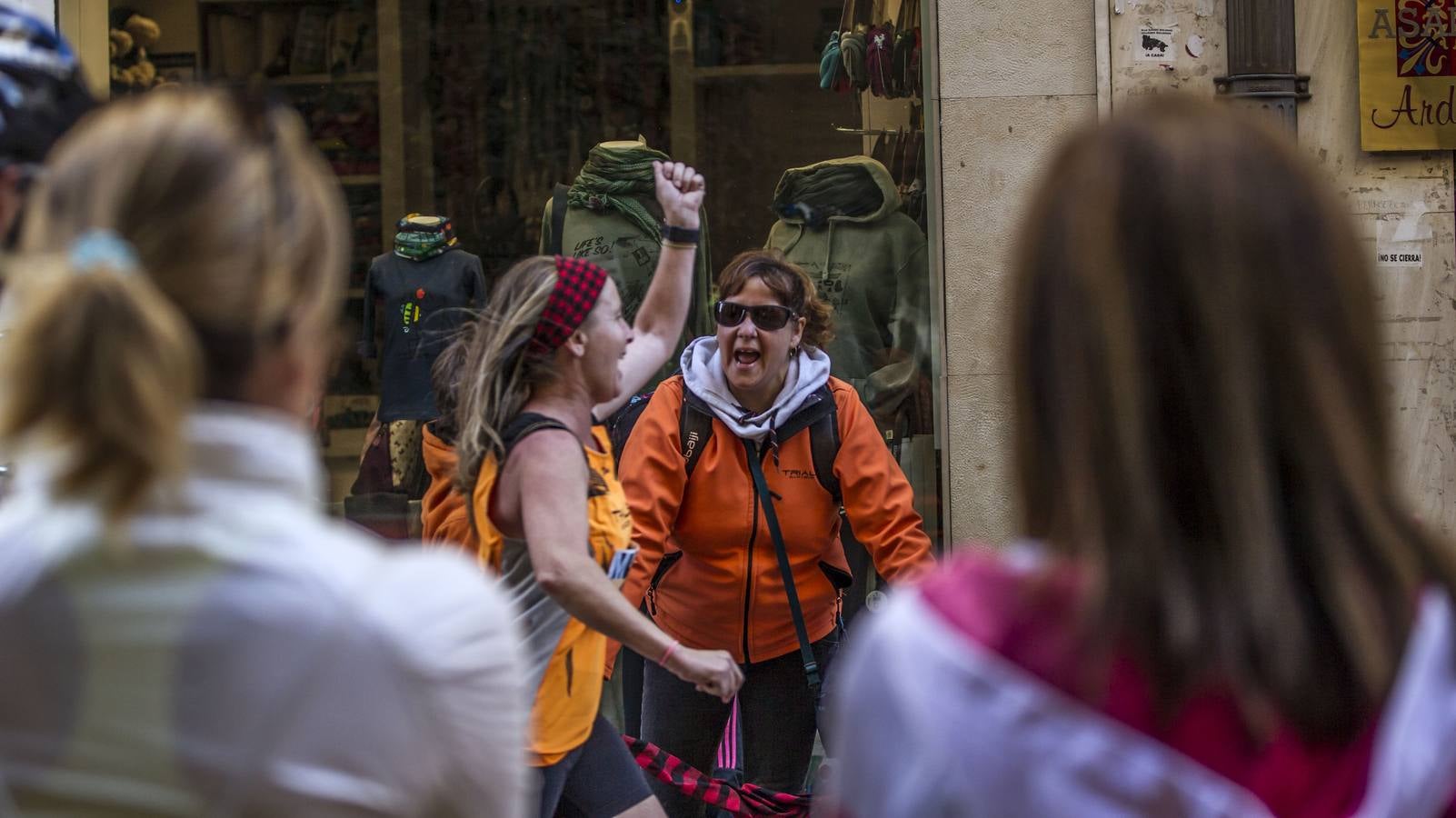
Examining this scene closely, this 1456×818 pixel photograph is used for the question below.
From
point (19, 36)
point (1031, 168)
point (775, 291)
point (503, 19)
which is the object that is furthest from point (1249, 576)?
point (503, 19)

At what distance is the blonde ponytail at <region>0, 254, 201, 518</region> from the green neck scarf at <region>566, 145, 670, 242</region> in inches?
232

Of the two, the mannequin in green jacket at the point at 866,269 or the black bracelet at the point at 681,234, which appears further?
the mannequin in green jacket at the point at 866,269

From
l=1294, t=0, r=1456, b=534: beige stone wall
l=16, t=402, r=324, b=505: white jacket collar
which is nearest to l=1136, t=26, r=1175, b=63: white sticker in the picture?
l=1294, t=0, r=1456, b=534: beige stone wall

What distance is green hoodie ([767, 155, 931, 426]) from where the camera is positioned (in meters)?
7.23

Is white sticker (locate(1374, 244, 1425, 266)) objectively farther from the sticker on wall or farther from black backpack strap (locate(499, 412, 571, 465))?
black backpack strap (locate(499, 412, 571, 465))

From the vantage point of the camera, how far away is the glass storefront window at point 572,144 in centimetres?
723

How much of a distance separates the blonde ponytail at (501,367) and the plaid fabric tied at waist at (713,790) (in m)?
1.31

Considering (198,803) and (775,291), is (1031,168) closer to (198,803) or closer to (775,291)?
(775,291)

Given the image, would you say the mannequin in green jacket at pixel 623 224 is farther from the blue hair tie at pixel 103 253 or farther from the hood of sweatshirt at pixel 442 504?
the blue hair tie at pixel 103 253

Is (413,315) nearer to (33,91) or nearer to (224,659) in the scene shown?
(33,91)

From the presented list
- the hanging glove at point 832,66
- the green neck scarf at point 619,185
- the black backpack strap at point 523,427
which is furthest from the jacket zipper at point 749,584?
the hanging glove at point 832,66

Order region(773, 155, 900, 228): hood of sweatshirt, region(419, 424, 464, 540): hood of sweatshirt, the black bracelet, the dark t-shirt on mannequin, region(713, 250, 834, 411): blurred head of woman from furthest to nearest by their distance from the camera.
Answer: region(773, 155, 900, 228): hood of sweatshirt < the dark t-shirt on mannequin < region(713, 250, 834, 411): blurred head of woman < the black bracelet < region(419, 424, 464, 540): hood of sweatshirt

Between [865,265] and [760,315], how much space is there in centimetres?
198

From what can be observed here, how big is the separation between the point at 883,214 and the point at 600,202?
127cm
